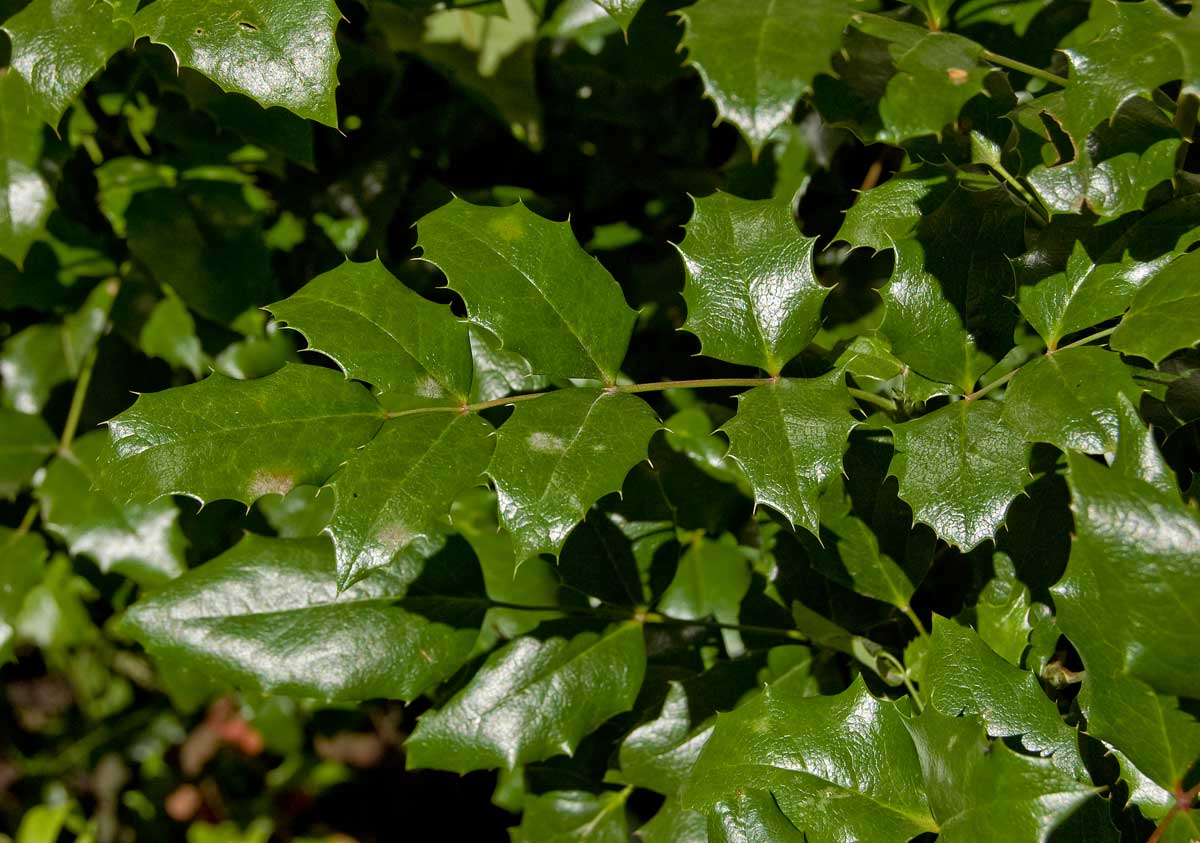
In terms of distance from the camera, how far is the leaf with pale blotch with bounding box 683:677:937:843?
0.96 metres

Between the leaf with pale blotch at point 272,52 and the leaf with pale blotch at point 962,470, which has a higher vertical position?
the leaf with pale blotch at point 272,52

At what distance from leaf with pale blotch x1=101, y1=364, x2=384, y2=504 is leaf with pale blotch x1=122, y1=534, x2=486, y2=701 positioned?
19cm

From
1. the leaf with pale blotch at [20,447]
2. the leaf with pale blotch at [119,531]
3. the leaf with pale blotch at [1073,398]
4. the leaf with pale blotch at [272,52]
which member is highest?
the leaf with pale blotch at [272,52]

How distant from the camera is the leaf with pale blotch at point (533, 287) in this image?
1116 millimetres

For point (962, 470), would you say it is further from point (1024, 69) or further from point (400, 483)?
point (400, 483)

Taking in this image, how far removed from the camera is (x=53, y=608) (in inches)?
73.9

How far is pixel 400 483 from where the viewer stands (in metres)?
1.03

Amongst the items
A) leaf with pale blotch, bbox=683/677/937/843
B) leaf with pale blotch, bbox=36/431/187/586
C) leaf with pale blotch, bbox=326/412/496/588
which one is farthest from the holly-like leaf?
leaf with pale blotch, bbox=683/677/937/843

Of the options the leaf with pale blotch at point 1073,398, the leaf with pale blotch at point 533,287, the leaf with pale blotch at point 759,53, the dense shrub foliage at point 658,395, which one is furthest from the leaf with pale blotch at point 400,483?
the leaf with pale blotch at point 1073,398

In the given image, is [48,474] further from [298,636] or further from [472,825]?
[472,825]

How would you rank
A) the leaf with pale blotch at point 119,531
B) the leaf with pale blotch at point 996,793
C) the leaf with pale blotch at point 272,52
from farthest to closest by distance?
the leaf with pale blotch at point 119,531 < the leaf with pale blotch at point 272,52 < the leaf with pale blotch at point 996,793

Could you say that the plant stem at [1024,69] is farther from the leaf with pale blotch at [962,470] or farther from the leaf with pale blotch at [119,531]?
the leaf with pale blotch at [119,531]

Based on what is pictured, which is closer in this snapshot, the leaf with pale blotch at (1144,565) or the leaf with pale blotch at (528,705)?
the leaf with pale blotch at (1144,565)

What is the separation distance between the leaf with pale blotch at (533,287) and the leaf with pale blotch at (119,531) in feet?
2.30
